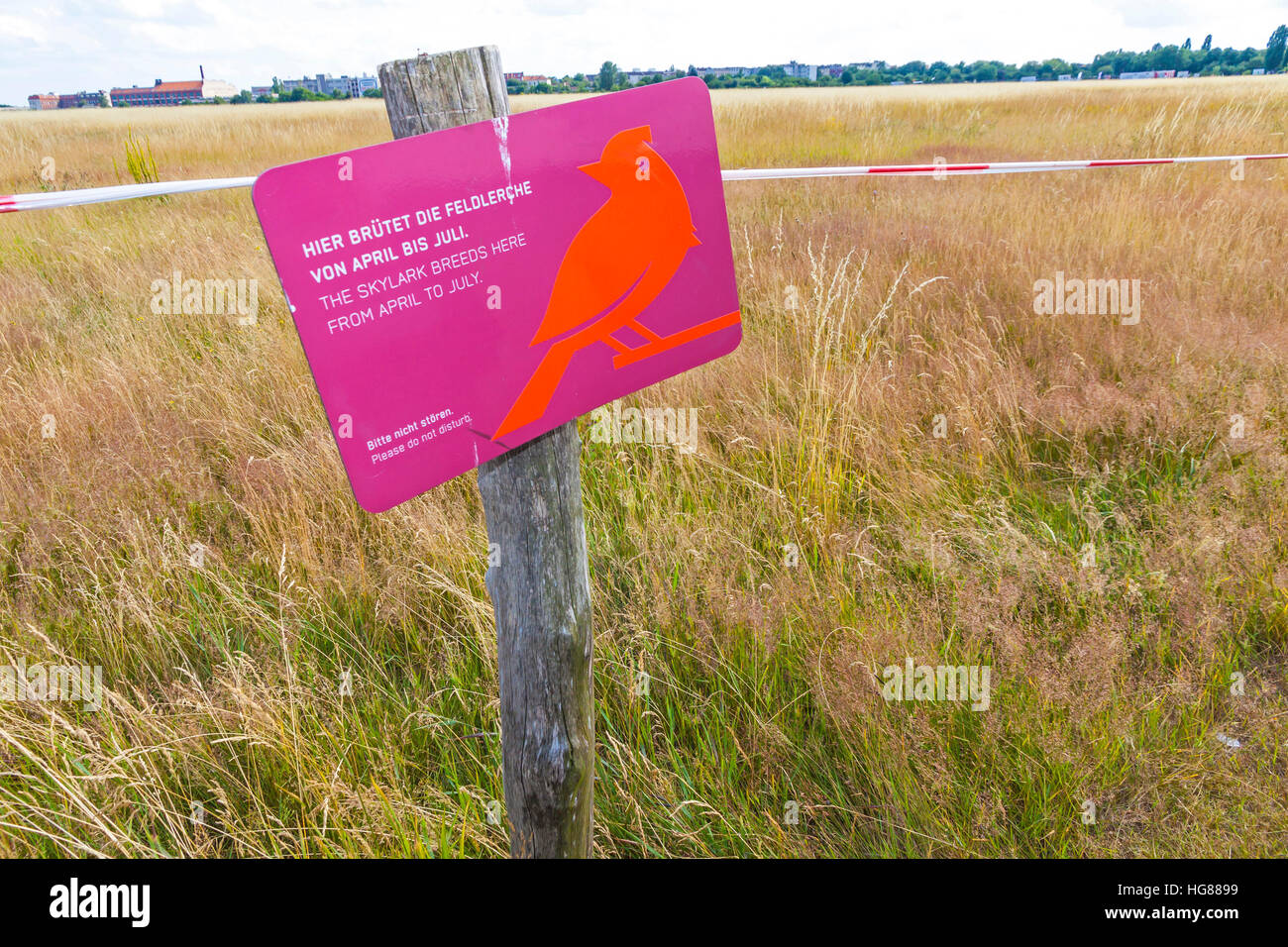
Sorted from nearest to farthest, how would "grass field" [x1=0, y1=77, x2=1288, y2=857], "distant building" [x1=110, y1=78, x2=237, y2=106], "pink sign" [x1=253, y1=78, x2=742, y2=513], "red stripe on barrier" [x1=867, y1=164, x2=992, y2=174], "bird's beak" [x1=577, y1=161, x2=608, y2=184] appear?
"pink sign" [x1=253, y1=78, x2=742, y2=513] < "bird's beak" [x1=577, y1=161, x2=608, y2=184] < "grass field" [x1=0, y1=77, x2=1288, y2=857] < "red stripe on barrier" [x1=867, y1=164, x2=992, y2=174] < "distant building" [x1=110, y1=78, x2=237, y2=106]

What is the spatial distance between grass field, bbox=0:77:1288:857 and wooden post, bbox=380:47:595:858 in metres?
0.27

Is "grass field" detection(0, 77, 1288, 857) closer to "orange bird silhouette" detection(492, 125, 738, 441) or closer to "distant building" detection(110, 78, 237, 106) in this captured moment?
"orange bird silhouette" detection(492, 125, 738, 441)

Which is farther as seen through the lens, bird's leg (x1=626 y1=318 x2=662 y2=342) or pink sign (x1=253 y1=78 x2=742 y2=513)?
bird's leg (x1=626 y1=318 x2=662 y2=342)

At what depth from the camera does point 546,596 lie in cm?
139

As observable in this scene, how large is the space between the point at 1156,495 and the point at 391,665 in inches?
117

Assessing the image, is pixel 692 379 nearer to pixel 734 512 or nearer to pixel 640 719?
pixel 734 512

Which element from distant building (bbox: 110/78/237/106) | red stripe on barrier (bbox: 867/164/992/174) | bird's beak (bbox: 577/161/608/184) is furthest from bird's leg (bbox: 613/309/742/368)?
distant building (bbox: 110/78/237/106)

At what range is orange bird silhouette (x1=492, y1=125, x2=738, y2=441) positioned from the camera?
126cm

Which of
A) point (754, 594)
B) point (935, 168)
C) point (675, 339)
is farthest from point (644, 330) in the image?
point (935, 168)

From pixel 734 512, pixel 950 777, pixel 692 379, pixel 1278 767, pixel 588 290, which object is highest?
pixel 588 290

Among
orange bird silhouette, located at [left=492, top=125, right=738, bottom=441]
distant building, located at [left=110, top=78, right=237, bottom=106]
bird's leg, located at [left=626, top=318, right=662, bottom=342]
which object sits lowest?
bird's leg, located at [left=626, top=318, right=662, bottom=342]

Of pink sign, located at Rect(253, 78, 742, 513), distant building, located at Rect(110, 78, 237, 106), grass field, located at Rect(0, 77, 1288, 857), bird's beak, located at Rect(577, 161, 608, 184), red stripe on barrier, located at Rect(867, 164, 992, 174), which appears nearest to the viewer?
pink sign, located at Rect(253, 78, 742, 513)

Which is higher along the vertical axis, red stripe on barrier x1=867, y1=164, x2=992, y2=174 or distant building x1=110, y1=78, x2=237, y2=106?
distant building x1=110, y1=78, x2=237, y2=106
